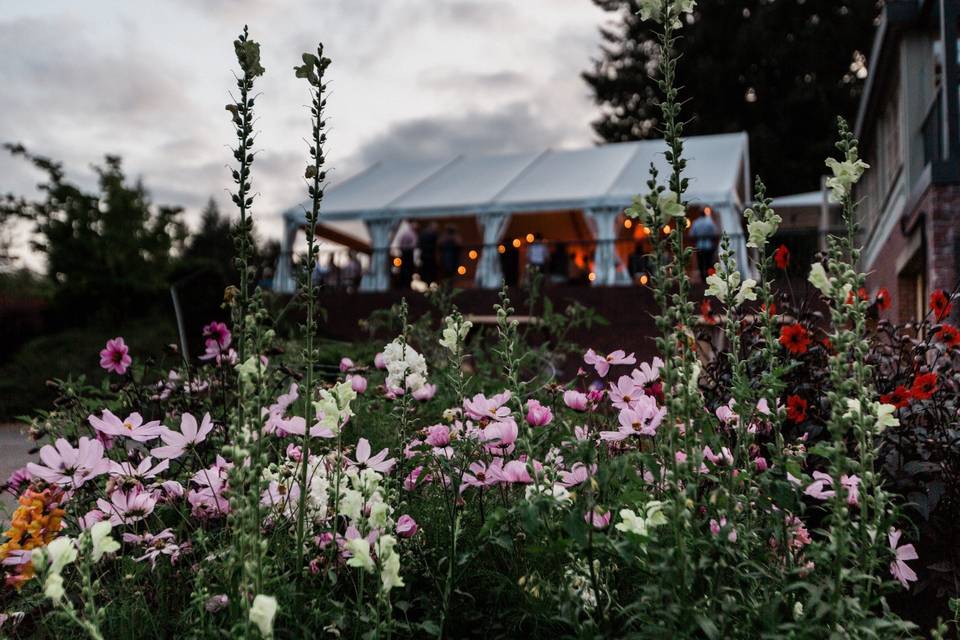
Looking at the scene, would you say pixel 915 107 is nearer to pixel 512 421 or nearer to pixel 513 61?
pixel 512 421

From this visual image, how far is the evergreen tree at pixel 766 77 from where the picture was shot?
2861 cm

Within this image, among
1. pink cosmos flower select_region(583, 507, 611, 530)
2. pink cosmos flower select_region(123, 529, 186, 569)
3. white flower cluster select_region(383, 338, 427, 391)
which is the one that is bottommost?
pink cosmos flower select_region(123, 529, 186, 569)

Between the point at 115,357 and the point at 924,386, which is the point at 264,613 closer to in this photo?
the point at 115,357

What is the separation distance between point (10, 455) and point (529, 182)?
1296 centimetres

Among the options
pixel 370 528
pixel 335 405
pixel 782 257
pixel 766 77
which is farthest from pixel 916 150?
pixel 766 77

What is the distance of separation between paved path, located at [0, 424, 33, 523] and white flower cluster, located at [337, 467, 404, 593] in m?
2.75

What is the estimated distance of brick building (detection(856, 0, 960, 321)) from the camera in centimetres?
785

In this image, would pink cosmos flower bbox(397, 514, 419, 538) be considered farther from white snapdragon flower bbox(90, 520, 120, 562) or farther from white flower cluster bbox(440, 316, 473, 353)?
white snapdragon flower bbox(90, 520, 120, 562)

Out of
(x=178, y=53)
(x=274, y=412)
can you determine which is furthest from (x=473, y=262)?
(x=274, y=412)

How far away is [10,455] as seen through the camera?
18.6ft

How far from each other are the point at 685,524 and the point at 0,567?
1.76m

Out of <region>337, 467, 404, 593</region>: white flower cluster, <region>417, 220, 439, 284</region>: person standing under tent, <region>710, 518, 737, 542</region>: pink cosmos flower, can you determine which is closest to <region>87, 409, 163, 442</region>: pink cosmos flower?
<region>337, 467, 404, 593</region>: white flower cluster

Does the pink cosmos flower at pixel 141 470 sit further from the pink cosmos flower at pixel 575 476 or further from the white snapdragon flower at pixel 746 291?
the white snapdragon flower at pixel 746 291

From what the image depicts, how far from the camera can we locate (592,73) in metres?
31.7
